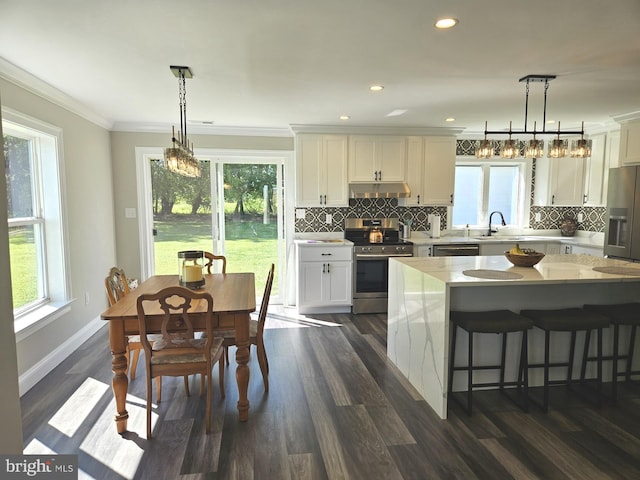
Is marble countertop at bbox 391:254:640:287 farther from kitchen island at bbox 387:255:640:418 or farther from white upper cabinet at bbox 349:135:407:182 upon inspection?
white upper cabinet at bbox 349:135:407:182

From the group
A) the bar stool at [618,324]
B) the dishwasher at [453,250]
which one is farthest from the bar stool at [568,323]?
the dishwasher at [453,250]

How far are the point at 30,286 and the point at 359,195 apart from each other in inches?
143

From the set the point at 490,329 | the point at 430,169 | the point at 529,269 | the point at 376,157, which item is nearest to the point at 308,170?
the point at 376,157

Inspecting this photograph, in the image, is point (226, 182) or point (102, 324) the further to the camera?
point (226, 182)

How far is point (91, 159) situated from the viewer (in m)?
4.31

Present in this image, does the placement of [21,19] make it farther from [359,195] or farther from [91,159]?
[359,195]

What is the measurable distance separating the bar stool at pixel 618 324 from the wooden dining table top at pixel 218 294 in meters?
2.52

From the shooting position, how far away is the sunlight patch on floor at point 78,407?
2527 mm

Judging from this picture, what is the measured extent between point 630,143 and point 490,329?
334cm

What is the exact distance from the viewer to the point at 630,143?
436 cm

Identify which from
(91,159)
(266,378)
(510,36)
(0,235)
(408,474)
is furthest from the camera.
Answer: (91,159)

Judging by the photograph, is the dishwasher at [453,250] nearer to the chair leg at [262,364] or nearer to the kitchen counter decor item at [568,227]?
the kitchen counter decor item at [568,227]

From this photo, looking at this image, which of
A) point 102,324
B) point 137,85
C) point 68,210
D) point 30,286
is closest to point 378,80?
point 137,85

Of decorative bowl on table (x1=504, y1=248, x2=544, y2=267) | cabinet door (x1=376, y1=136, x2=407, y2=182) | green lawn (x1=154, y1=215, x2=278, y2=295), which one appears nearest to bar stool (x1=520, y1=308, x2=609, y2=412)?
decorative bowl on table (x1=504, y1=248, x2=544, y2=267)
